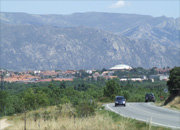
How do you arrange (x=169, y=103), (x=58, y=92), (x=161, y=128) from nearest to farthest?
(x=161, y=128)
(x=169, y=103)
(x=58, y=92)

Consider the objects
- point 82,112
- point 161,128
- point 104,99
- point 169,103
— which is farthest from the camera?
point 104,99

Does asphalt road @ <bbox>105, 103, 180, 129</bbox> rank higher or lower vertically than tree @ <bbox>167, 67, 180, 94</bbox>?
lower

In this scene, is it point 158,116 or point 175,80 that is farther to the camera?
point 175,80

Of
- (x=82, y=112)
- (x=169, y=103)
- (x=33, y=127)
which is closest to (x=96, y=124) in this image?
(x=33, y=127)

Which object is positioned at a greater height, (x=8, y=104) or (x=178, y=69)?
(x=178, y=69)

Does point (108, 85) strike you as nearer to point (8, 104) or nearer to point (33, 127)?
point (8, 104)

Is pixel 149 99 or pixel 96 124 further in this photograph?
pixel 149 99

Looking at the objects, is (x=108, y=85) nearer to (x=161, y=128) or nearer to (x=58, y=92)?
(x=58, y=92)

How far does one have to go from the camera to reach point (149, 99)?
80.6 metres

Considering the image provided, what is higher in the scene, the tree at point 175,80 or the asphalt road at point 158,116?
the tree at point 175,80

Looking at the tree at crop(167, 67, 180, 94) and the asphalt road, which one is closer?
the asphalt road

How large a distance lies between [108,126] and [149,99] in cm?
5858

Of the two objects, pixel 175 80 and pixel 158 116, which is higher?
pixel 175 80

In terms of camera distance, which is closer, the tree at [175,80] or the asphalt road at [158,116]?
the asphalt road at [158,116]
